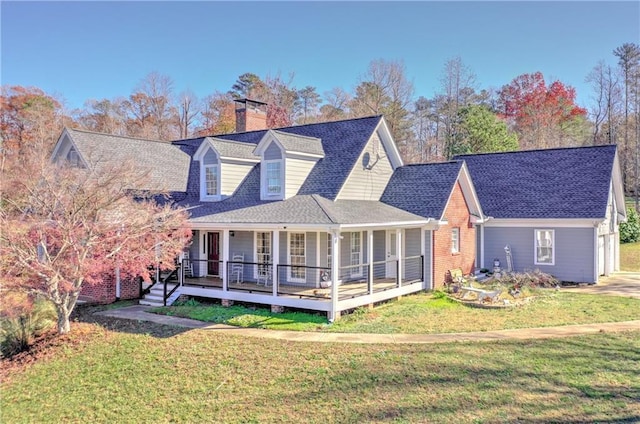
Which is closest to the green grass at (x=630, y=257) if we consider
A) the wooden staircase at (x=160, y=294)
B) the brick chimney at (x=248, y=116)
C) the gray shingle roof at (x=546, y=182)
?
the gray shingle roof at (x=546, y=182)

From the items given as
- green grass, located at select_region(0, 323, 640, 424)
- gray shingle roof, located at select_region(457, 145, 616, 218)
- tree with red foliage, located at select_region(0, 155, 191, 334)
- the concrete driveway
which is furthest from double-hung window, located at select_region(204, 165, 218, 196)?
the concrete driveway

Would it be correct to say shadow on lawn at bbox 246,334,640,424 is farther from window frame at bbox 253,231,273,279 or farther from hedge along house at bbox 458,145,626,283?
hedge along house at bbox 458,145,626,283

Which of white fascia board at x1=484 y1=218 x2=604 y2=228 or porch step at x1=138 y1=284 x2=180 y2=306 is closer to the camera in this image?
porch step at x1=138 y1=284 x2=180 y2=306

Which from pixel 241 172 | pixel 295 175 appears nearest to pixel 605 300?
pixel 295 175

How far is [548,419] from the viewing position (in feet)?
23.5

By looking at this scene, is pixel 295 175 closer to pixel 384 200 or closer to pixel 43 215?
pixel 384 200

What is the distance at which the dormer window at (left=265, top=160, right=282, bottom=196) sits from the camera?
56.6ft

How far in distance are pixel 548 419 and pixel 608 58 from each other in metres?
47.6

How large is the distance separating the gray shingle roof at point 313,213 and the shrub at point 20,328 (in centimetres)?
548

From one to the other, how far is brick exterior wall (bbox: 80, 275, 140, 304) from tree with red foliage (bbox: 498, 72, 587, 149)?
3929cm

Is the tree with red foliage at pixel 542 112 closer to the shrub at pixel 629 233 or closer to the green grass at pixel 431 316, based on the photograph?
the shrub at pixel 629 233

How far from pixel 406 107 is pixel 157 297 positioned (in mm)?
31215

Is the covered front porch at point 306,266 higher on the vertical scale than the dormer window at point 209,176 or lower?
lower

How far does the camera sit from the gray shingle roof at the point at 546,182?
1970 cm
